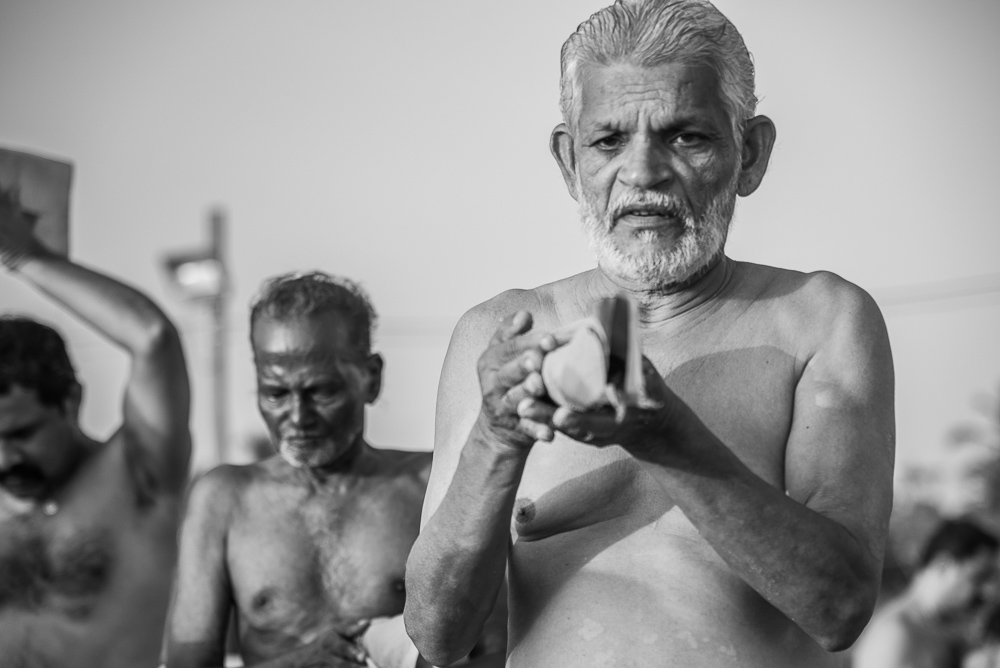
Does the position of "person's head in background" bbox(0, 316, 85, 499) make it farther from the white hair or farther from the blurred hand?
the white hair

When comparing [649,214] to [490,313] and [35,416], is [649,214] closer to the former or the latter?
[490,313]

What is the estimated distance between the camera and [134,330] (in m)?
4.72

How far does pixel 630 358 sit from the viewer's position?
1793 millimetres

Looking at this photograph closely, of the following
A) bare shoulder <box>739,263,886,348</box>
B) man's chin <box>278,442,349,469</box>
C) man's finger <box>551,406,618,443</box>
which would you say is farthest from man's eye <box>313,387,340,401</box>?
man's finger <box>551,406,618,443</box>

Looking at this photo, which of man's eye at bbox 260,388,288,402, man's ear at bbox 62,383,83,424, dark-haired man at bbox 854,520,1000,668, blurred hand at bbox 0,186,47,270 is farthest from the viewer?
dark-haired man at bbox 854,520,1000,668

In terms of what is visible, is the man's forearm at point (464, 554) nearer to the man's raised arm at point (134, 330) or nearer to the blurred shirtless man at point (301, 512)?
the blurred shirtless man at point (301, 512)

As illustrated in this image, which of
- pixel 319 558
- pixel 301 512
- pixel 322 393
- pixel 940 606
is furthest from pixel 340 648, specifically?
pixel 940 606

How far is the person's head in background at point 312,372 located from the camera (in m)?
3.89

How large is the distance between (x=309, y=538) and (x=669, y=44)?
2190 mm

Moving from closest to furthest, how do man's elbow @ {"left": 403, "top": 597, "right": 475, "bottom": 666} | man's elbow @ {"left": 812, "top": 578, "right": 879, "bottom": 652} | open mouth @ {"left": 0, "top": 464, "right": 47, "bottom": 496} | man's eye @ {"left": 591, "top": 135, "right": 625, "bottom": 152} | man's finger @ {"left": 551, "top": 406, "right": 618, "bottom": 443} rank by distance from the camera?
man's finger @ {"left": 551, "top": 406, "right": 618, "bottom": 443} < man's elbow @ {"left": 812, "top": 578, "right": 879, "bottom": 652} < man's elbow @ {"left": 403, "top": 597, "right": 475, "bottom": 666} < man's eye @ {"left": 591, "top": 135, "right": 625, "bottom": 152} < open mouth @ {"left": 0, "top": 464, "right": 47, "bottom": 496}

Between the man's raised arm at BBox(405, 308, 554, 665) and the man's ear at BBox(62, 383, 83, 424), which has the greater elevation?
the man's raised arm at BBox(405, 308, 554, 665)

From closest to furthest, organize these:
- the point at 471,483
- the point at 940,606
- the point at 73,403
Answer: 1. the point at 471,483
2. the point at 73,403
3. the point at 940,606

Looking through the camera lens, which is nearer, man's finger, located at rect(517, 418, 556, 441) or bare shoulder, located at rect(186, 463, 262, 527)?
man's finger, located at rect(517, 418, 556, 441)

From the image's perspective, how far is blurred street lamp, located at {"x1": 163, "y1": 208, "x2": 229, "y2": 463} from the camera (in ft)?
42.4
